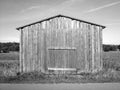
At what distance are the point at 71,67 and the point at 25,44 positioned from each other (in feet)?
13.9

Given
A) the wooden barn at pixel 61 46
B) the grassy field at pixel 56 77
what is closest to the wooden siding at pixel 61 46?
the wooden barn at pixel 61 46

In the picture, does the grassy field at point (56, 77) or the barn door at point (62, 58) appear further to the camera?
the barn door at point (62, 58)

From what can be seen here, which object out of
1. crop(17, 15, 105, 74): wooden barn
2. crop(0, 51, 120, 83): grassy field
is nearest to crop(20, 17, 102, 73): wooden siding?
crop(17, 15, 105, 74): wooden barn

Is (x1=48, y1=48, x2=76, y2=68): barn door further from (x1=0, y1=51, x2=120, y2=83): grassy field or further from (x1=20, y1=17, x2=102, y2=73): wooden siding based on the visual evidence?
(x1=0, y1=51, x2=120, y2=83): grassy field

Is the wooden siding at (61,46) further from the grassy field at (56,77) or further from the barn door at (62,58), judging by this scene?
the grassy field at (56,77)

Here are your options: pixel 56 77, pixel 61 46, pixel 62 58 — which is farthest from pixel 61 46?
pixel 56 77

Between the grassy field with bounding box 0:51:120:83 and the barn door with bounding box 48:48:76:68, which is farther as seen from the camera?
the barn door with bounding box 48:48:76:68

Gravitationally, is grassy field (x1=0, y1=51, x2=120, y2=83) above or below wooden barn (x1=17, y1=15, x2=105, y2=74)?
below

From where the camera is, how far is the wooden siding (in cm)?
1366

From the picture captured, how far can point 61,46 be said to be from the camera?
44.9 ft

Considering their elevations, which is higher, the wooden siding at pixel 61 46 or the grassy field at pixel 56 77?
the wooden siding at pixel 61 46

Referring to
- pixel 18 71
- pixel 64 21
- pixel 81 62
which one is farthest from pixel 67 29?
pixel 18 71

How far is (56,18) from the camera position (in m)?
14.0

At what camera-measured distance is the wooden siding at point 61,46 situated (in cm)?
1366
